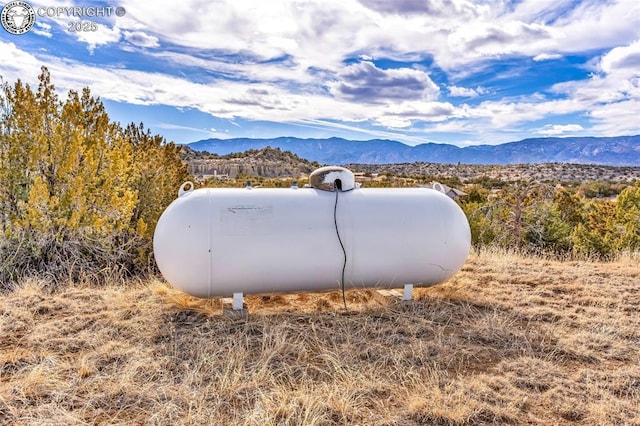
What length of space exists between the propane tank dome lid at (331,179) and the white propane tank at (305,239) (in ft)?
0.05

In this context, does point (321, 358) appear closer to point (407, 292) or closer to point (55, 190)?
point (407, 292)

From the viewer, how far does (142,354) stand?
3.64 m

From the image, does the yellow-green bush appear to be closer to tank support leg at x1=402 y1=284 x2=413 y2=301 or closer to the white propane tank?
the white propane tank

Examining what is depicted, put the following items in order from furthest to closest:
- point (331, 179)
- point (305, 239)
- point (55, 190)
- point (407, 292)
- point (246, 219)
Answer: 1. point (55, 190)
2. point (407, 292)
3. point (331, 179)
4. point (305, 239)
5. point (246, 219)

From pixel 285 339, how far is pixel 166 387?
1.17 metres

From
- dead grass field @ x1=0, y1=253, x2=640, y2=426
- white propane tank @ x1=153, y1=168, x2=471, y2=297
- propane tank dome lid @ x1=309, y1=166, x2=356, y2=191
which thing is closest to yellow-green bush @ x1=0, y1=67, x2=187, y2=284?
dead grass field @ x1=0, y1=253, x2=640, y2=426

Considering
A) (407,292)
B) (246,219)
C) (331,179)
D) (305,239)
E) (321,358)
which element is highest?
(331,179)

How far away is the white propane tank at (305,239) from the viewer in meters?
4.36

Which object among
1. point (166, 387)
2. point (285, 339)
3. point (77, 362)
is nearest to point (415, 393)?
point (285, 339)

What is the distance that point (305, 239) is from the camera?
459cm

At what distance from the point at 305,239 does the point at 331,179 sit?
839 millimetres

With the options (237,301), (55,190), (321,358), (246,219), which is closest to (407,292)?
(321,358)

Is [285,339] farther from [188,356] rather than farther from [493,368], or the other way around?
[493,368]

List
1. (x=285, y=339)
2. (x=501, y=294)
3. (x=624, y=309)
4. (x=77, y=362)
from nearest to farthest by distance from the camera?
(x=77, y=362) → (x=285, y=339) → (x=624, y=309) → (x=501, y=294)
